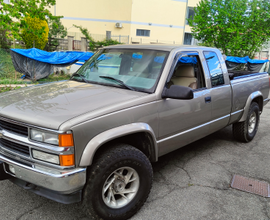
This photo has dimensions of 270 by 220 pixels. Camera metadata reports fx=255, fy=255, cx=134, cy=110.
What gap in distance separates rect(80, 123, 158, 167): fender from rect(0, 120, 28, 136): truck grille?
1.97ft

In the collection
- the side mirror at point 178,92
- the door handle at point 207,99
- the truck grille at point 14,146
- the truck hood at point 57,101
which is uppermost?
the side mirror at point 178,92

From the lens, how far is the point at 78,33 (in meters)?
26.7

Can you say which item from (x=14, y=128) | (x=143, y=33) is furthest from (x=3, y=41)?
(x=143, y=33)

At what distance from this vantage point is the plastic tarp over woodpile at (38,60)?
11.3 meters

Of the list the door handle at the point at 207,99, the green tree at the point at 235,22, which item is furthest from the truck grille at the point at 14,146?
the green tree at the point at 235,22

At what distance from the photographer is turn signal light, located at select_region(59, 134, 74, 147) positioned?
2.18 meters

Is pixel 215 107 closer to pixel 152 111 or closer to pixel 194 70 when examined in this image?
pixel 194 70

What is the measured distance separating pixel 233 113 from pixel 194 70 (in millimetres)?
1219

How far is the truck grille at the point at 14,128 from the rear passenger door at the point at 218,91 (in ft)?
8.68

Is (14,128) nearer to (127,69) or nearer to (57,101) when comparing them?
(57,101)

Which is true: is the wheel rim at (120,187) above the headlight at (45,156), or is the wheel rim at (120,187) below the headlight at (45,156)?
below

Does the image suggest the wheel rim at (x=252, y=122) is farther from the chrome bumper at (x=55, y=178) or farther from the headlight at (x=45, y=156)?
the headlight at (x=45, y=156)

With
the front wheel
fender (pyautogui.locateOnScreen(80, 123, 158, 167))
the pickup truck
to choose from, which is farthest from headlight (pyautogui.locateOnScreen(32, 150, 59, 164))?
the front wheel

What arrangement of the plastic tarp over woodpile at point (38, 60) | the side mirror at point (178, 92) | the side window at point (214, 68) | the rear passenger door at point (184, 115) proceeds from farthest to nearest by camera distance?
the plastic tarp over woodpile at point (38, 60), the side window at point (214, 68), the rear passenger door at point (184, 115), the side mirror at point (178, 92)
